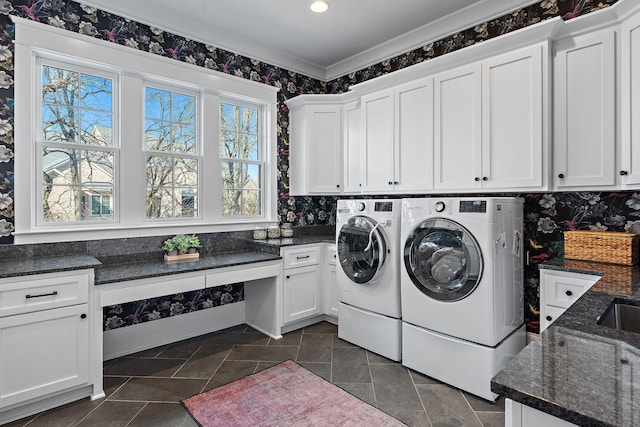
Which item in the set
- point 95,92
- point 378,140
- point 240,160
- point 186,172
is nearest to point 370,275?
point 378,140

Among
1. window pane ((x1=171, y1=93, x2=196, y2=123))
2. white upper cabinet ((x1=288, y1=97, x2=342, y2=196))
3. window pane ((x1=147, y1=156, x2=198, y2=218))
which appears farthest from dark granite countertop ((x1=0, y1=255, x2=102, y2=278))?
white upper cabinet ((x1=288, y1=97, x2=342, y2=196))

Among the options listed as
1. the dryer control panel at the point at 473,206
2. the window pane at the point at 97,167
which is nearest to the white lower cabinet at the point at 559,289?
the dryer control panel at the point at 473,206

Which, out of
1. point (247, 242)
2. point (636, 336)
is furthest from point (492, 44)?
point (247, 242)

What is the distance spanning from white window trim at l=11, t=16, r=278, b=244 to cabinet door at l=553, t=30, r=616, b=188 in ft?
8.57

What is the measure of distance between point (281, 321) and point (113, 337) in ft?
4.54

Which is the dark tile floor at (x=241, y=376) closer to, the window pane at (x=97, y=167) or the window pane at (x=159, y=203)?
the window pane at (x=159, y=203)

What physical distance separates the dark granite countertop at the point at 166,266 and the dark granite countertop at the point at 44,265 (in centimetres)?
13

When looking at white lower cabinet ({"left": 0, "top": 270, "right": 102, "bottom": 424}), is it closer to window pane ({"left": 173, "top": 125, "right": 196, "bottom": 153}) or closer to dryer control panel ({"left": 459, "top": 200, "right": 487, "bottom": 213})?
window pane ({"left": 173, "top": 125, "right": 196, "bottom": 153})

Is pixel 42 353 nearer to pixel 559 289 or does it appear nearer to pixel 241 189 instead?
pixel 241 189

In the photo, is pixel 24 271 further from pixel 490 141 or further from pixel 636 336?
pixel 490 141

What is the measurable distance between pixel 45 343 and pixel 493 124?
3.26m

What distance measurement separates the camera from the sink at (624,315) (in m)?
1.39

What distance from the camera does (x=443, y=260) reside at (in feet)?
7.93

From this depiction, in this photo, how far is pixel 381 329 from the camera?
9.23ft
